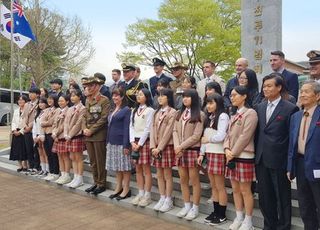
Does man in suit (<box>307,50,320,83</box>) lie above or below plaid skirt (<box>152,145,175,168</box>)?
above

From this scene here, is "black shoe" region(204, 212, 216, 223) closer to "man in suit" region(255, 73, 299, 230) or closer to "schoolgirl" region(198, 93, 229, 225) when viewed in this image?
"schoolgirl" region(198, 93, 229, 225)

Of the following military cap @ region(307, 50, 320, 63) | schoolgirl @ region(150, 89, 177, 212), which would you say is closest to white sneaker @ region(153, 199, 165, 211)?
schoolgirl @ region(150, 89, 177, 212)

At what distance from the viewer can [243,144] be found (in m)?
3.90

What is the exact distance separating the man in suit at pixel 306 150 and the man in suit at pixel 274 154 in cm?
16

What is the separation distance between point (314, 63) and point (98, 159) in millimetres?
3406

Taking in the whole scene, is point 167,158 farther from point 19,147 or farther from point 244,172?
point 19,147

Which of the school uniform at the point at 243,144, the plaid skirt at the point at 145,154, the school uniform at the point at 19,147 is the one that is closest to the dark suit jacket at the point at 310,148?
the school uniform at the point at 243,144

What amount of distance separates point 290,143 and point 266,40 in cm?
438

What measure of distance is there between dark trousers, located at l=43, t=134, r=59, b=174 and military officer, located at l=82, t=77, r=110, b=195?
47.4 inches

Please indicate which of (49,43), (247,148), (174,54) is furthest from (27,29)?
(49,43)

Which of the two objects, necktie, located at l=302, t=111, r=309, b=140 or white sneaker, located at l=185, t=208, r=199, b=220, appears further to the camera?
white sneaker, located at l=185, t=208, r=199, b=220

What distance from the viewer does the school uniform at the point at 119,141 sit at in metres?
5.40

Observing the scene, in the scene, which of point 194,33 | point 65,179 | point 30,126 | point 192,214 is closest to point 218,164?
point 192,214

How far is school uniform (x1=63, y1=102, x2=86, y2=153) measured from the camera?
6.16 m
